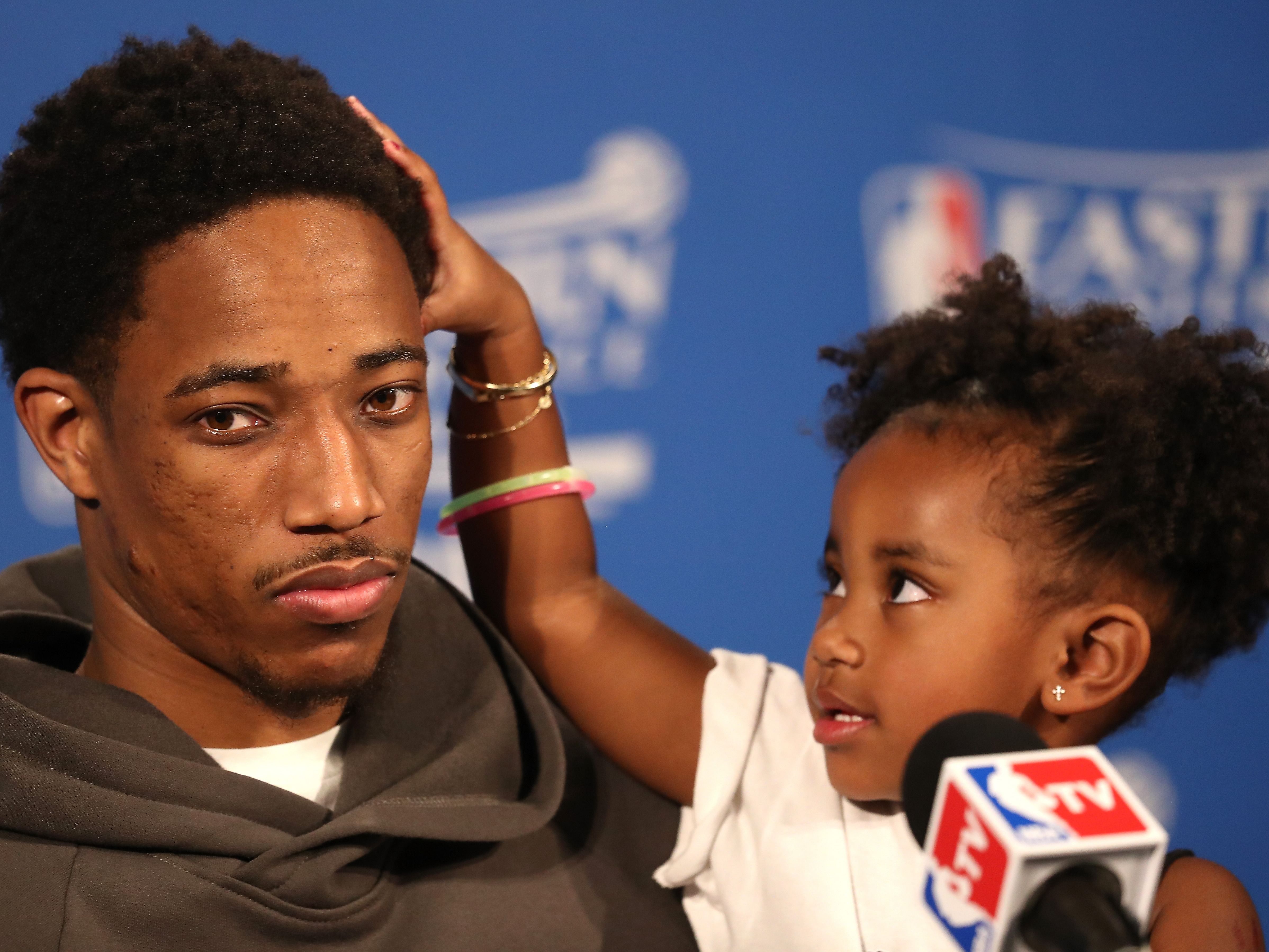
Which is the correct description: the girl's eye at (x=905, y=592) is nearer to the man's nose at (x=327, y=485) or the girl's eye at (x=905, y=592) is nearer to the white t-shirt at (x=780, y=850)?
the white t-shirt at (x=780, y=850)

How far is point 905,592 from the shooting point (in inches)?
44.8

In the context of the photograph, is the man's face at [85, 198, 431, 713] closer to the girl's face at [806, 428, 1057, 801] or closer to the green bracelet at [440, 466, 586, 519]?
the green bracelet at [440, 466, 586, 519]

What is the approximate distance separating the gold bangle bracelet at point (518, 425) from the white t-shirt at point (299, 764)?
342 millimetres

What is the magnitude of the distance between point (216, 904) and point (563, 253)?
1.26 m

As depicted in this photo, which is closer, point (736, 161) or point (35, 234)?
point (35, 234)

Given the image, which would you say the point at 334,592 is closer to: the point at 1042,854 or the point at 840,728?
the point at 840,728

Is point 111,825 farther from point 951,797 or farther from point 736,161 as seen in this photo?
point 736,161

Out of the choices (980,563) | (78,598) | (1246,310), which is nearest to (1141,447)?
(980,563)

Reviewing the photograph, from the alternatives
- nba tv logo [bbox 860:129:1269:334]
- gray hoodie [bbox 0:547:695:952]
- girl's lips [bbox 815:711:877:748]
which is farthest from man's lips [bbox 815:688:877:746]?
nba tv logo [bbox 860:129:1269:334]

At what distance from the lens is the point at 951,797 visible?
2.01 feet

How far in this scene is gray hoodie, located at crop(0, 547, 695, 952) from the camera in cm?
93

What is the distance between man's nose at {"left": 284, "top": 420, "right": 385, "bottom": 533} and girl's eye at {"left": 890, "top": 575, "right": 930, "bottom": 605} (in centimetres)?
49

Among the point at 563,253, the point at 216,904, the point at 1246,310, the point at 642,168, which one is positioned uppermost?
the point at 642,168

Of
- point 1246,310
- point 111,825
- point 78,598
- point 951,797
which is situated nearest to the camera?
point 951,797
